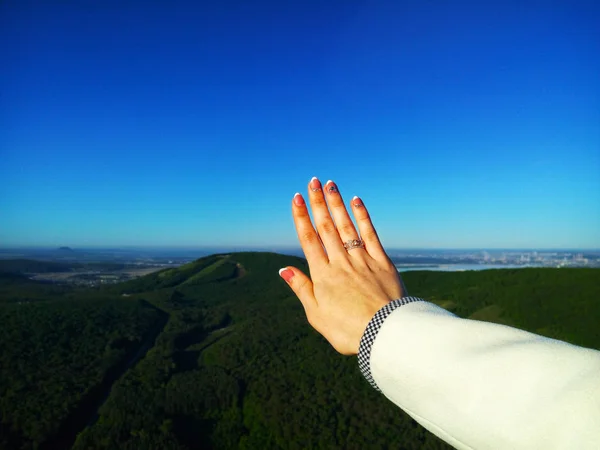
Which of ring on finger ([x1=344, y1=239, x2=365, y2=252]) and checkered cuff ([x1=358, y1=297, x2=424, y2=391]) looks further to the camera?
ring on finger ([x1=344, y1=239, x2=365, y2=252])

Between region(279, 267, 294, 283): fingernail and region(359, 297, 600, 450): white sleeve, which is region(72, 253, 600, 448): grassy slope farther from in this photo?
region(359, 297, 600, 450): white sleeve

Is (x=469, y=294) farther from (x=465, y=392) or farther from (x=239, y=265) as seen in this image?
(x=239, y=265)

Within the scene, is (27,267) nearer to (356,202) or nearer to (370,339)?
(356,202)

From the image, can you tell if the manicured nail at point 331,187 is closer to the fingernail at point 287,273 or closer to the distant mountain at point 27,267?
the fingernail at point 287,273

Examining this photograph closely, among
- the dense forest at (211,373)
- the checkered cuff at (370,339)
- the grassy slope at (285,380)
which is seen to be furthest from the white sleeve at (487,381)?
the grassy slope at (285,380)

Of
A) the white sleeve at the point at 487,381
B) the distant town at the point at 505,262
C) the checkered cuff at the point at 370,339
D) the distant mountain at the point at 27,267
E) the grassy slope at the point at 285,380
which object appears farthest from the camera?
the distant mountain at the point at 27,267

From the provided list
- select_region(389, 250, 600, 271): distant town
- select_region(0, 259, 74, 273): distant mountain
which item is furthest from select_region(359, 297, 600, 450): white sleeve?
select_region(0, 259, 74, 273): distant mountain

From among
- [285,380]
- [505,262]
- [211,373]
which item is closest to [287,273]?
[285,380]

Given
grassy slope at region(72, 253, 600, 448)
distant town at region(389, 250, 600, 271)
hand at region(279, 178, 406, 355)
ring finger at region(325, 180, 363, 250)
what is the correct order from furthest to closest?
distant town at region(389, 250, 600, 271), grassy slope at region(72, 253, 600, 448), ring finger at region(325, 180, 363, 250), hand at region(279, 178, 406, 355)
